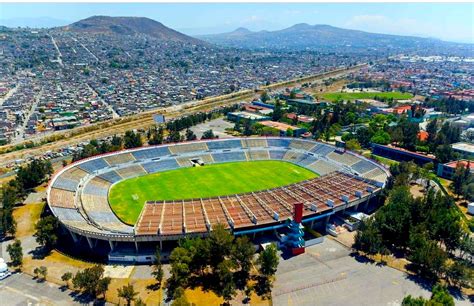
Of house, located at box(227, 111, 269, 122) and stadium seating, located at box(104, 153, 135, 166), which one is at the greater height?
stadium seating, located at box(104, 153, 135, 166)

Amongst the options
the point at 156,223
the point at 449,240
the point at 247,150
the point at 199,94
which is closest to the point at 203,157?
the point at 247,150

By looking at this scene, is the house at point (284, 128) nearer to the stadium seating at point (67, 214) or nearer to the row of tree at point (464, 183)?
the row of tree at point (464, 183)

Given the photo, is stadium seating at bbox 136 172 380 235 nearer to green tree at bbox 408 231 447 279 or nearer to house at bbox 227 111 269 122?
green tree at bbox 408 231 447 279

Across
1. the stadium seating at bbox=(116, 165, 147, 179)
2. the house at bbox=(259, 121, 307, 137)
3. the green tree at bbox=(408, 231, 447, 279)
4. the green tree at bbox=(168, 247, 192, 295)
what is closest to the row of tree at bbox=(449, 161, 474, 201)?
the green tree at bbox=(408, 231, 447, 279)

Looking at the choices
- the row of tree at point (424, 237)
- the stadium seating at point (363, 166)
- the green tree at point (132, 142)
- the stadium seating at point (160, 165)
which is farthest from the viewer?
the green tree at point (132, 142)

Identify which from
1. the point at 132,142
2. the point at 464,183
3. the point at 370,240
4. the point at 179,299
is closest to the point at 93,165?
the point at 132,142

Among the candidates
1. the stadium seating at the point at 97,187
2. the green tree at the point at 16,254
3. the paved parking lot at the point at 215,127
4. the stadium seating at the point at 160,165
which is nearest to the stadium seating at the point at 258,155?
the stadium seating at the point at 160,165

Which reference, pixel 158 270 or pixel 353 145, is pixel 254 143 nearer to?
pixel 353 145

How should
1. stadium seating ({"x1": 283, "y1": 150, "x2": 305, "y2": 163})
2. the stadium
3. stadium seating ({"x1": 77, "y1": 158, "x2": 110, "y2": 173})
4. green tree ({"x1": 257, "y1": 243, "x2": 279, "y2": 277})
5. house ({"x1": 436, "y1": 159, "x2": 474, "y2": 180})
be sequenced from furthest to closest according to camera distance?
stadium seating ({"x1": 283, "y1": 150, "x2": 305, "y2": 163}) → house ({"x1": 436, "y1": 159, "x2": 474, "y2": 180}) → stadium seating ({"x1": 77, "y1": 158, "x2": 110, "y2": 173}) → the stadium → green tree ({"x1": 257, "y1": 243, "x2": 279, "y2": 277})
